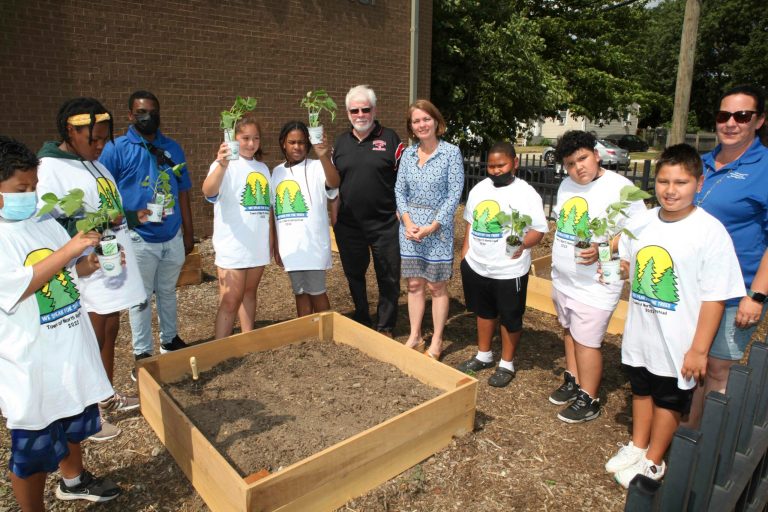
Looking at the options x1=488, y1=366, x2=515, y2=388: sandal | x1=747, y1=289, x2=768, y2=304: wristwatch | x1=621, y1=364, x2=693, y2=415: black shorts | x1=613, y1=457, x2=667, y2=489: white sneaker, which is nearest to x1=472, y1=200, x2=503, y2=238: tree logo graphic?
x1=488, y1=366, x2=515, y2=388: sandal

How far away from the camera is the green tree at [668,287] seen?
273cm

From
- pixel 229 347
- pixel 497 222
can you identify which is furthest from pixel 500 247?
pixel 229 347

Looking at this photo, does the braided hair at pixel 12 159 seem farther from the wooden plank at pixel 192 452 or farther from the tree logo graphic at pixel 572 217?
the tree logo graphic at pixel 572 217

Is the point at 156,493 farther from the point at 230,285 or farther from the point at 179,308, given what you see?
the point at 179,308

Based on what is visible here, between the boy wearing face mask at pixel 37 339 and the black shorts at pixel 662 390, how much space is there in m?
2.88

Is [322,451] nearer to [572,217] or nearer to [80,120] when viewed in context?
[572,217]

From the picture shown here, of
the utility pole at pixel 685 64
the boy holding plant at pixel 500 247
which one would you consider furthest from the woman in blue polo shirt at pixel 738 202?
the utility pole at pixel 685 64

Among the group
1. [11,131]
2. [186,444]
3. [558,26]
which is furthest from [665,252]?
[558,26]

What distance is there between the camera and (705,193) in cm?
312

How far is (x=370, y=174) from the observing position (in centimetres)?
461

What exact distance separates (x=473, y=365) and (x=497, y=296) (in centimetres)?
74

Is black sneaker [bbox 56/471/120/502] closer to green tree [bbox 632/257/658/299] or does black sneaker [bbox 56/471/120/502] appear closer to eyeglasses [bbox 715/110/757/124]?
green tree [bbox 632/257/658/299]

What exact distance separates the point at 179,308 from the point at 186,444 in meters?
3.29

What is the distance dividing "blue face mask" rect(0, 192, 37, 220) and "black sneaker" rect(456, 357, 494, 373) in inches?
130
